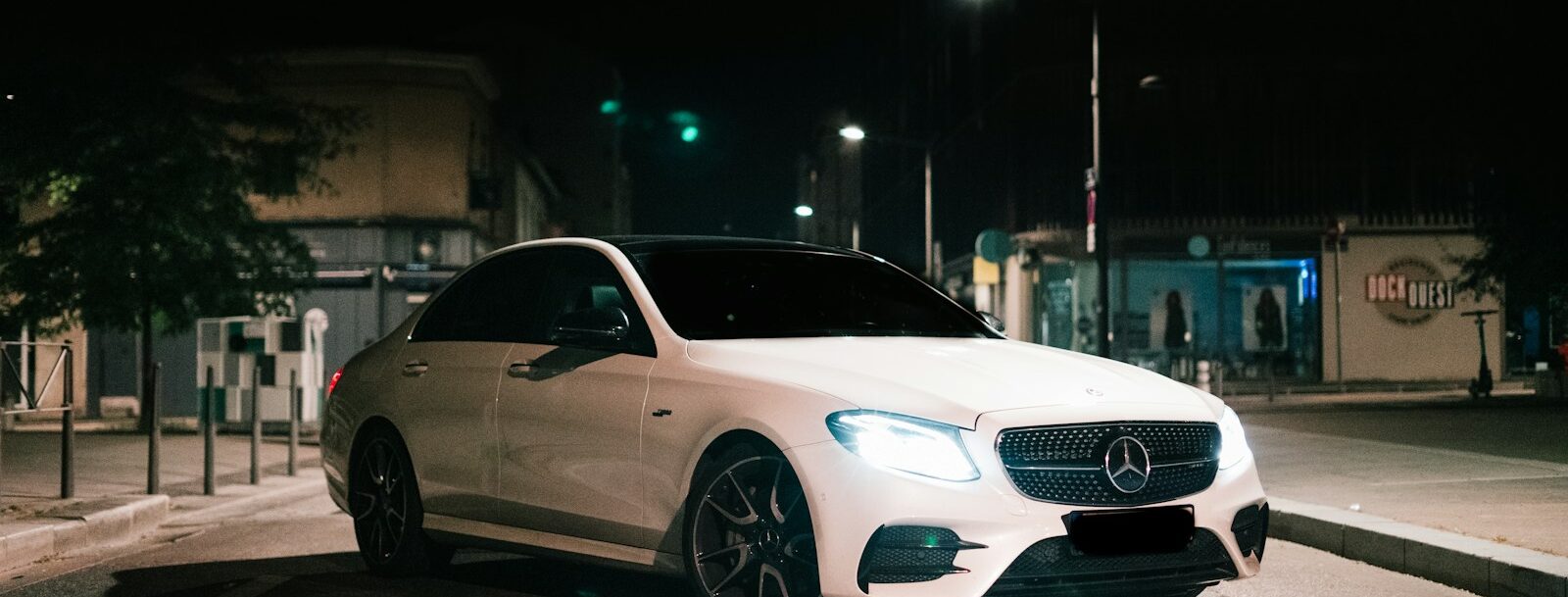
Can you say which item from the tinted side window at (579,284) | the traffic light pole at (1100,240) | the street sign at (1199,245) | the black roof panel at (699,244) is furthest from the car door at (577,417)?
the street sign at (1199,245)

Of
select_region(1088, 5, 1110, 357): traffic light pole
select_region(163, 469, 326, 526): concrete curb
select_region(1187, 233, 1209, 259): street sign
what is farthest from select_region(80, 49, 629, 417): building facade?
select_region(163, 469, 326, 526): concrete curb

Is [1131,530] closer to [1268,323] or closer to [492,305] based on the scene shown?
[492,305]

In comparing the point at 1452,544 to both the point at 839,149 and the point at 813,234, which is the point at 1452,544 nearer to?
the point at 839,149

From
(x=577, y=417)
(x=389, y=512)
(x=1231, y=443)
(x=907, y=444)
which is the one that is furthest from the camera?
(x=389, y=512)

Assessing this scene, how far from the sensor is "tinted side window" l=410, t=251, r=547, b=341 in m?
7.13

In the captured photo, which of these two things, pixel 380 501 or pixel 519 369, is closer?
pixel 519 369

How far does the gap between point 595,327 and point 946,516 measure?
5.65 feet

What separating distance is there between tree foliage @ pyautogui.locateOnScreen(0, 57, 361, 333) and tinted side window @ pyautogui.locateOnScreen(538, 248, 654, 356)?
1507cm

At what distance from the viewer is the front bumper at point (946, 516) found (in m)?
5.02

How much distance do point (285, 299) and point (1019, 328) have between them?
20.4m

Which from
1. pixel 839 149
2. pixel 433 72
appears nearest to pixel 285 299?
pixel 433 72

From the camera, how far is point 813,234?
385 feet

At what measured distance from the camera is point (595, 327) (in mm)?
6156

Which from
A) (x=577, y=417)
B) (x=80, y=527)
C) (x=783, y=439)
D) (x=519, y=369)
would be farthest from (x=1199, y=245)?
(x=783, y=439)
